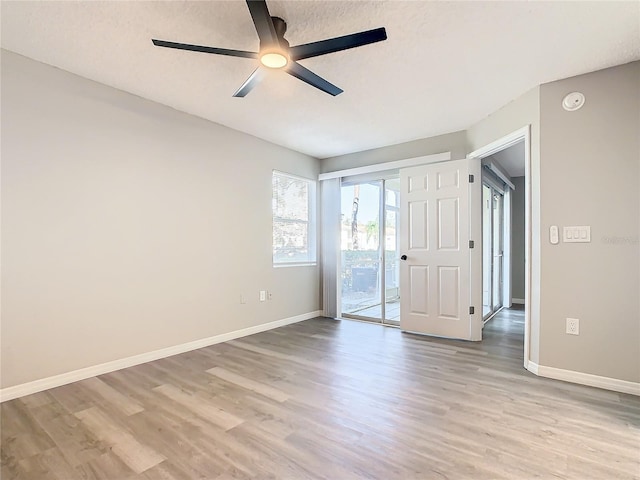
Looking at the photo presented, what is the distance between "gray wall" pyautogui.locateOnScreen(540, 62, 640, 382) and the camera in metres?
2.48

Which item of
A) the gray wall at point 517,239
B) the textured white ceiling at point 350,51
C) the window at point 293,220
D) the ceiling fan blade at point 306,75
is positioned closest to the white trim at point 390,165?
the window at point 293,220

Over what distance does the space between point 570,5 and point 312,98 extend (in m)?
1.93

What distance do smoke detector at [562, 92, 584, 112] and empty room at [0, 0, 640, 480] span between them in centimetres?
1

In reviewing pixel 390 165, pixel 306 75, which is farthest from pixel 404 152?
pixel 306 75

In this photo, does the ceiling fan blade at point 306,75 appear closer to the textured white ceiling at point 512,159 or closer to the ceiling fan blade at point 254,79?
the ceiling fan blade at point 254,79

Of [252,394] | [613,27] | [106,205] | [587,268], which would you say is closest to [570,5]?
Result: [613,27]

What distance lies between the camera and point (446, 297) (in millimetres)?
3951

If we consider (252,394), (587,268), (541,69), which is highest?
(541,69)

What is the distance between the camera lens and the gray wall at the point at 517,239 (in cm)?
641

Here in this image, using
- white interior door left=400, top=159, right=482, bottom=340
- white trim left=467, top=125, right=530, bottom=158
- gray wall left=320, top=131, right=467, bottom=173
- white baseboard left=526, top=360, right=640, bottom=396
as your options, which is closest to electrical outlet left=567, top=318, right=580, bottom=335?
white baseboard left=526, top=360, right=640, bottom=396

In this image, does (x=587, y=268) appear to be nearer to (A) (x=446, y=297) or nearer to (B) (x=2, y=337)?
(A) (x=446, y=297)

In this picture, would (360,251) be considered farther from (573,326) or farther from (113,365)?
(113,365)

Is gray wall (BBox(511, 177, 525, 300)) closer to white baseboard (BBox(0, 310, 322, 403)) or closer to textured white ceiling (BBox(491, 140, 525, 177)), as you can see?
textured white ceiling (BBox(491, 140, 525, 177))

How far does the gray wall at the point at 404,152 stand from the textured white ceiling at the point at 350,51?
0.58 meters
